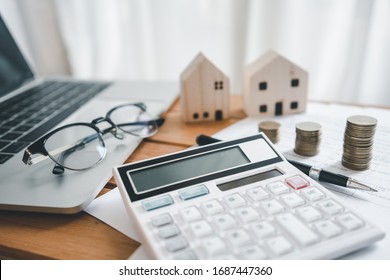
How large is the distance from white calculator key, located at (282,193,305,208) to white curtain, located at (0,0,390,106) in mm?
632

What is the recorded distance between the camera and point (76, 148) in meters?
0.59

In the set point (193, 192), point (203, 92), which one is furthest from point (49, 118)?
point (193, 192)

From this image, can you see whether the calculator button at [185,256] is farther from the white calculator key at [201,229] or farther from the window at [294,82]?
the window at [294,82]

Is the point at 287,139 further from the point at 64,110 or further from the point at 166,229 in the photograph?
the point at 64,110

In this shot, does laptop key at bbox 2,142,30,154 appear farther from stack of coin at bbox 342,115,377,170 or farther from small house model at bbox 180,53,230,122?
stack of coin at bbox 342,115,377,170

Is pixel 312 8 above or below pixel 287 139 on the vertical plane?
above

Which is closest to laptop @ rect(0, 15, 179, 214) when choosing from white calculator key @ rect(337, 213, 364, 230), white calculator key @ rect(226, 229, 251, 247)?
white calculator key @ rect(226, 229, 251, 247)

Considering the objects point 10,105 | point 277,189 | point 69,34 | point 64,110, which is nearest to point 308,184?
point 277,189

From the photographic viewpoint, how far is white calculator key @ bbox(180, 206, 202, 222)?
396 mm

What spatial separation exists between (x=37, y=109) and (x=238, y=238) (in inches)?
23.0

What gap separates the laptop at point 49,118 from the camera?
48 centimetres

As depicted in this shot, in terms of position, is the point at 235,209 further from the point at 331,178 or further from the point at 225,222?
the point at 331,178

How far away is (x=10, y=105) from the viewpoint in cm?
80
